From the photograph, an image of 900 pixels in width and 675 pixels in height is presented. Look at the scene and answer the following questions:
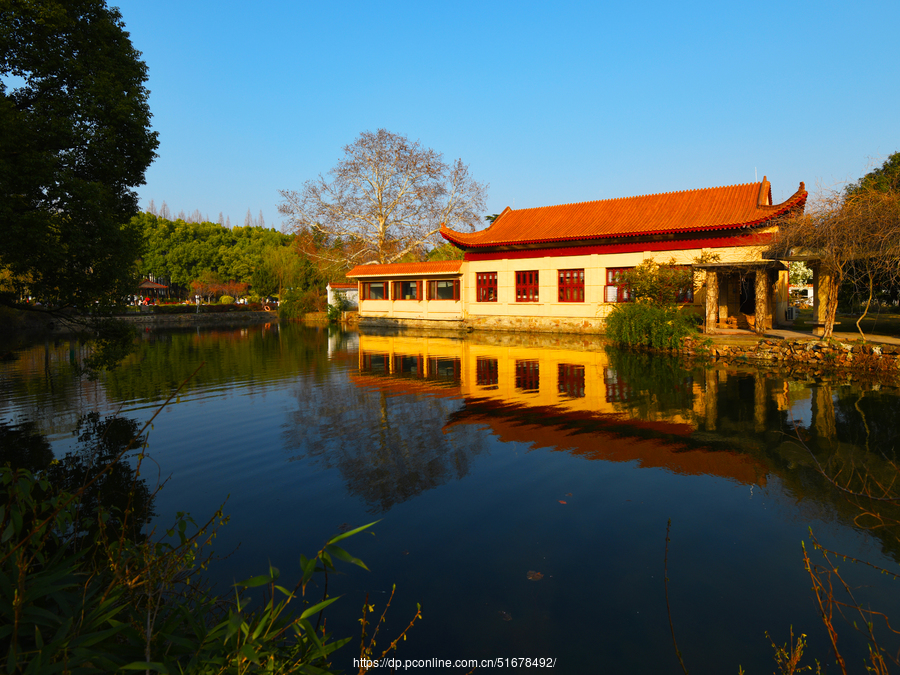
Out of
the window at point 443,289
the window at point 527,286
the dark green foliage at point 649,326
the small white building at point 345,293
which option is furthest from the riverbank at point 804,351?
the small white building at point 345,293

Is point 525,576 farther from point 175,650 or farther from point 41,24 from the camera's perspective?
point 41,24

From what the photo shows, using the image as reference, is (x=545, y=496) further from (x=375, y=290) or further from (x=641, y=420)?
(x=375, y=290)

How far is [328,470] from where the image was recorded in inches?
259

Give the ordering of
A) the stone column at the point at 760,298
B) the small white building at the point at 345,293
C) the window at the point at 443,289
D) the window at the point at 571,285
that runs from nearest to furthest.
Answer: the stone column at the point at 760,298 < the window at the point at 571,285 < the window at the point at 443,289 < the small white building at the point at 345,293

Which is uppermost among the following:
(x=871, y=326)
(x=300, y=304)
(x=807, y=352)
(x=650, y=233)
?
(x=650, y=233)

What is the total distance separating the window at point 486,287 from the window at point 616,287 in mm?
6242

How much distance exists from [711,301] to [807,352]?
5.46 metres

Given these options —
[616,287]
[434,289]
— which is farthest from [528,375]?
[434,289]

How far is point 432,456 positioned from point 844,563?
14.5ft

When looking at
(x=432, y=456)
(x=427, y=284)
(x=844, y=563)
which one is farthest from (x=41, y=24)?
(x=427, y=284)

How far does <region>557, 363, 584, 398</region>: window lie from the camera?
11.2 m

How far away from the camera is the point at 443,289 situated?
101 ft

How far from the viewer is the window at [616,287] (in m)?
23.9

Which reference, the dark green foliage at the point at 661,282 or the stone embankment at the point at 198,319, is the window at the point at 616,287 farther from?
the stone embankment at the point at 198,319
